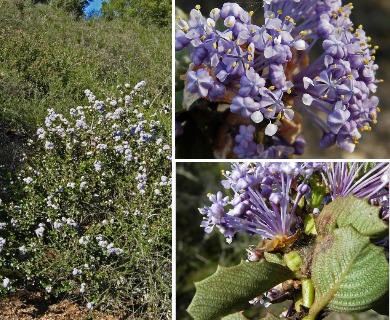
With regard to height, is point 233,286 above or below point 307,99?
below

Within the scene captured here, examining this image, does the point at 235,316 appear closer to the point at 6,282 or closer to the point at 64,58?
the point at 6,282

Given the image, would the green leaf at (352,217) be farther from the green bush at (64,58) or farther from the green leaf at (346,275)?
the green bush at (64,58)

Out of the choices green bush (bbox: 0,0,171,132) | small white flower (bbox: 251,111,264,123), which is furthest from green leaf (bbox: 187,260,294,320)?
green bush (bbox: 0,0,171,132)

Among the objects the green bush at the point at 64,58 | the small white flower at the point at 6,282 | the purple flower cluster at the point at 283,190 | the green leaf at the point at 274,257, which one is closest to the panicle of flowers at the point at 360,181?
the purple flower cluster at the point at 283,190

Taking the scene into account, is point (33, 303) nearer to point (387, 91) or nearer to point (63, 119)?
point (63, 119)

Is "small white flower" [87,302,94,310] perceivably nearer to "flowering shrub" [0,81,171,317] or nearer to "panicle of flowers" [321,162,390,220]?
"flowering shrub" [0,81,171,317]

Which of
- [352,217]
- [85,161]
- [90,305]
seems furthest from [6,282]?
[352,217]
